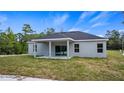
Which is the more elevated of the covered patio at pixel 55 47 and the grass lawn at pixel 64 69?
the covered patio at pixel 55 47

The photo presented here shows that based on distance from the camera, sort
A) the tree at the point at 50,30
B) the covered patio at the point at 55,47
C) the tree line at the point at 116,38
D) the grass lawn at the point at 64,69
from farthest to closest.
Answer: the covered patio at the point at 55,47 < the tree at the point at 50,30 < the tree line at the point at 116,38 < the grass lawn at the point at 64,69

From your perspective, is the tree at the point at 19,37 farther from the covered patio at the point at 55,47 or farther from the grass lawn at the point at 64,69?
the covered patio at the point at 55,47

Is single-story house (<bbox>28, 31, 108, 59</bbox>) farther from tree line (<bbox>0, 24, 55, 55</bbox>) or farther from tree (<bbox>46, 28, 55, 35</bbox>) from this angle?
tree line (<bbox>0, 24, 55, 55</bbox>)

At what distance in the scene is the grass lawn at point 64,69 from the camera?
212 inches

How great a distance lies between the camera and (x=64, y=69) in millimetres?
5668

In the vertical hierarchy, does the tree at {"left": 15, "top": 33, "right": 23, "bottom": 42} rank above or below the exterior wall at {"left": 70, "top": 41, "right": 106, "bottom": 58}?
above

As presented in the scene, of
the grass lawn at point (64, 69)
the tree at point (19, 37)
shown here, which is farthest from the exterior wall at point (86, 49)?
the tree at point (19, 37)

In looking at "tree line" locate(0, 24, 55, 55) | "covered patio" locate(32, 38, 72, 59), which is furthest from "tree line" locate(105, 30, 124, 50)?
"covered patio" locate(32, 38, 72, 59)

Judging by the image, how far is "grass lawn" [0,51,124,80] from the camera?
17.6 feet

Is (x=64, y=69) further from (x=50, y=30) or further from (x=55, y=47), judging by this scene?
(x=55, y=47)

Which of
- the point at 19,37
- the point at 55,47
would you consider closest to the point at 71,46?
the point at 55,47

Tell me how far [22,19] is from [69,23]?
136 centimetres
